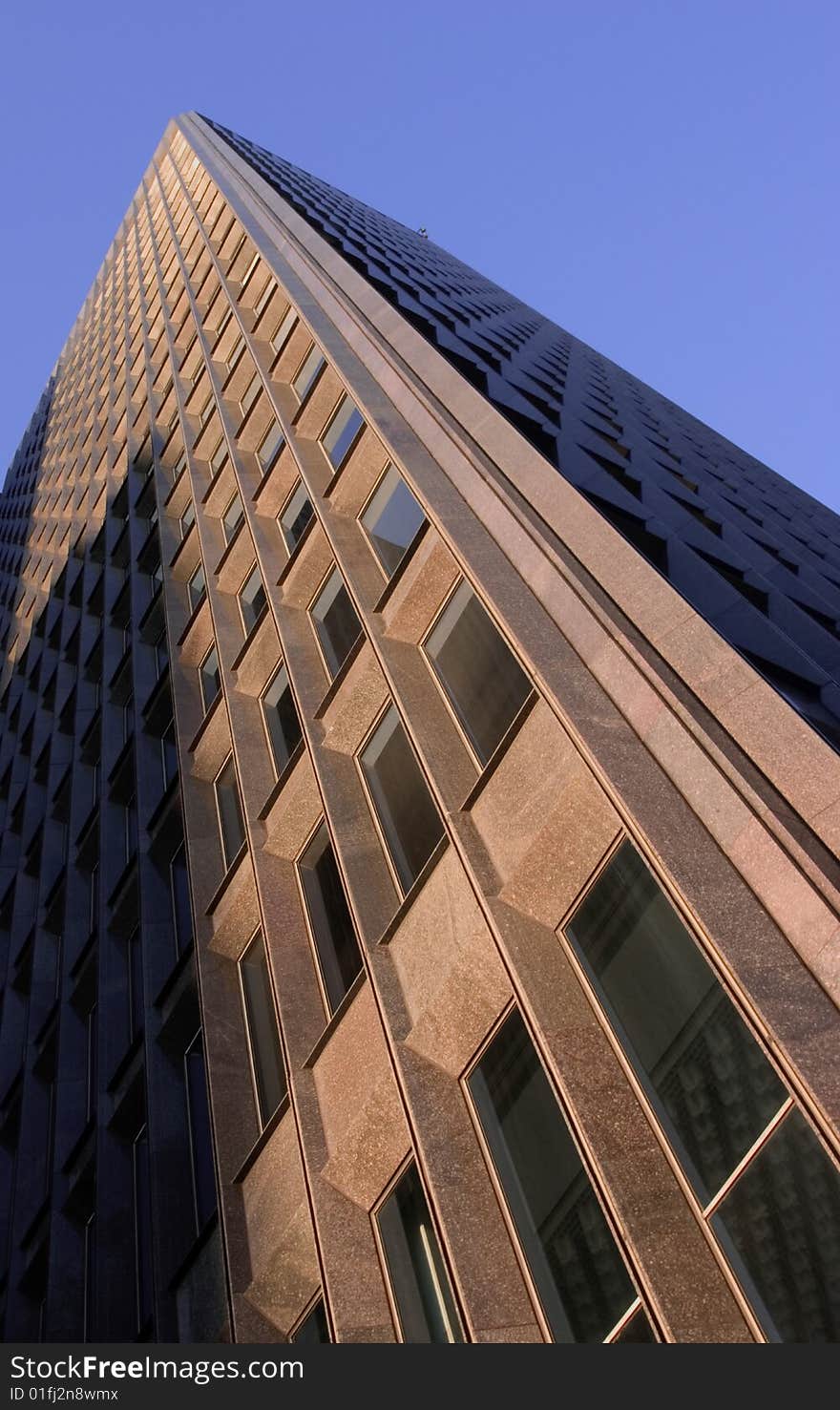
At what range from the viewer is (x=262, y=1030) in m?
16.8

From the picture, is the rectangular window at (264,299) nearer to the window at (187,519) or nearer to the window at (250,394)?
the window at (250,394)

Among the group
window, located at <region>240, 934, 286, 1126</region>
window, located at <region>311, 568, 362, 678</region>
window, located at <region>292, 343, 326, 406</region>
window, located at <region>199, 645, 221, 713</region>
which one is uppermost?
window, located at <region>292, 343, 326, 406</region>

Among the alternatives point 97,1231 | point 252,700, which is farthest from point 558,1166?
point 252,700

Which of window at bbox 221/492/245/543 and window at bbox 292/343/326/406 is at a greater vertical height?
window at bbox 292/343/326/406

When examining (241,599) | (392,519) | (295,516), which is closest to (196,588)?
(241,599)

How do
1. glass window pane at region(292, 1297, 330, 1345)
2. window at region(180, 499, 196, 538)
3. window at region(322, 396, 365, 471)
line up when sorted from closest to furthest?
1. glass window pane at region(292, 1297, 330, 1345)
2. window at region(322, 396, 365, 471)
3. window at region(180, 499, 196, 538)

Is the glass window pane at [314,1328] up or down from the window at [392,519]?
down

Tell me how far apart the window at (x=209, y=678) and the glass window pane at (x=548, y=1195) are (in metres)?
12.6

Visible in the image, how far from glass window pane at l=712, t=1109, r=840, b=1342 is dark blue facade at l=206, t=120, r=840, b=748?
3573 mm

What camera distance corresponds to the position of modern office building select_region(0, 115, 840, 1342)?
9680mm

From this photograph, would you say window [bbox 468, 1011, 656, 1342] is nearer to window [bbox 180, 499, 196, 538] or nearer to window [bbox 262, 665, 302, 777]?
window [bbox 262, 665, 302, 777]

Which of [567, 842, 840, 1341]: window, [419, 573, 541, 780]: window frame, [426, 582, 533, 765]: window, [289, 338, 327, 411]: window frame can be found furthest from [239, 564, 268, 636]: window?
[567, 842, 840, 1341]: window

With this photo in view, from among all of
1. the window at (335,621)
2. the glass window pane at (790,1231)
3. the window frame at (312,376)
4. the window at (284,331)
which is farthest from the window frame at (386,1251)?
the window at (284,331)

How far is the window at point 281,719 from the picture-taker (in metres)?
19.6
